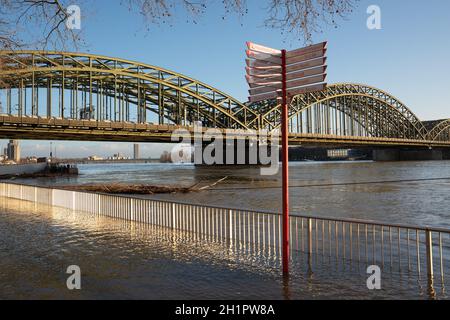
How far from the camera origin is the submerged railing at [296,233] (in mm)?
8143

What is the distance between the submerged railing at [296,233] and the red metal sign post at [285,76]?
1.86m

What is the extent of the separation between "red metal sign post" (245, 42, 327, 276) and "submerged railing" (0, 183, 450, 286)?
73.4 inches

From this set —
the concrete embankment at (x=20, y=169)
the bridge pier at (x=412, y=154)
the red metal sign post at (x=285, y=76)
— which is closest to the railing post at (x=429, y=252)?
the red metal sign post at (x=285, y=76)

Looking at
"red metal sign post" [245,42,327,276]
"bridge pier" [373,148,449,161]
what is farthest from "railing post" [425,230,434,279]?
"bridge pier" [373,148,449,161]

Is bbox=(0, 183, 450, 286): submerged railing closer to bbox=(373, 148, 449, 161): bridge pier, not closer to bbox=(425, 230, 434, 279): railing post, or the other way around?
bbox=(425, 230, 434, 279): railing post

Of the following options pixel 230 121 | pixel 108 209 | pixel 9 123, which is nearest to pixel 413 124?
pixel 230 121

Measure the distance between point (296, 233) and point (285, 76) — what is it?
3550 millimetres

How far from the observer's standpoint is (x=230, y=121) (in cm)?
10625

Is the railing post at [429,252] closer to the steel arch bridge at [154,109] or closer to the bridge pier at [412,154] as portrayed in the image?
the steel arch bridge at [154,109]

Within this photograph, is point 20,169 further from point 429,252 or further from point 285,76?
point 429,252

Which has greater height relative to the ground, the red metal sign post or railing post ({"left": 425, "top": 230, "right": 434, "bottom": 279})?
the red metal sign post

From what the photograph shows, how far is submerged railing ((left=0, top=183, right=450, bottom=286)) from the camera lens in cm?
814
